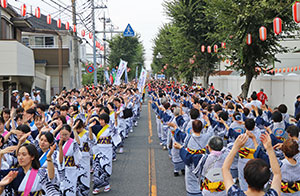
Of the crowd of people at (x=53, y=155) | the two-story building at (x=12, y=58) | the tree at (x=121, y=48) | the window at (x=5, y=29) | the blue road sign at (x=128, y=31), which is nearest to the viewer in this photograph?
the crowd of people at (x=53, y=155)

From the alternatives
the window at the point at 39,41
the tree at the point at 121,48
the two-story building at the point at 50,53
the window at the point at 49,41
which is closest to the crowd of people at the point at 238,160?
the two-story building at the point at 50,53

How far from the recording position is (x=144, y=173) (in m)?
8.53

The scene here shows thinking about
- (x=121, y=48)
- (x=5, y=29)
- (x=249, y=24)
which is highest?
(x=121, y=48)

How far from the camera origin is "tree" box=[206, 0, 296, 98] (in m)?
15.9

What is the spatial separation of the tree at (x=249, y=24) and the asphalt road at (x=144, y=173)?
821cm

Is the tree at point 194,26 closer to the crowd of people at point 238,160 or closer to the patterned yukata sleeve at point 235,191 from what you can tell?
the crowd of people at point 238,160

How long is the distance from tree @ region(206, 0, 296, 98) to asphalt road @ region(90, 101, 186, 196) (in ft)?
26.9

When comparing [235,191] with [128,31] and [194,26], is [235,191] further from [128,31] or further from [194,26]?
[194,26]

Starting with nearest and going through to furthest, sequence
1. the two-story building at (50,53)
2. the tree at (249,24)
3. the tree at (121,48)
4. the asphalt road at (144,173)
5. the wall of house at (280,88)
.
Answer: the asphalt road at (144,173), the tree at (249,24), the wall of house at (280,88), the two-story building at (50,53), the tree at (121,48)

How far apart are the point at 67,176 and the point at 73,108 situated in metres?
3.41

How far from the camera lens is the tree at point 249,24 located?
52.2 ft

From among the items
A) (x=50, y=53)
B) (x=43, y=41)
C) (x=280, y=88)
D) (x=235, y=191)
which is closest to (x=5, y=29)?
(x=50, y=53)

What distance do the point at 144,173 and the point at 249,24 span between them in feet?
37.6

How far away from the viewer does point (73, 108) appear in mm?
8906
